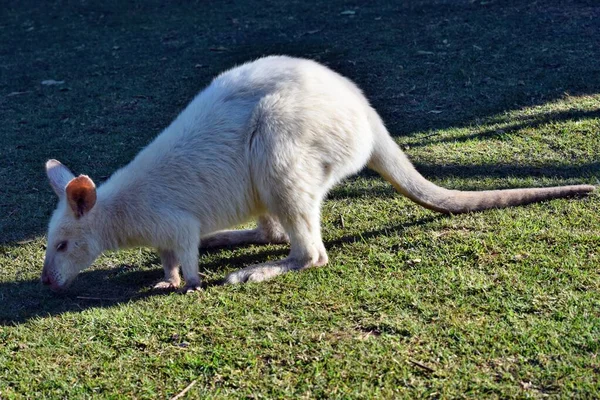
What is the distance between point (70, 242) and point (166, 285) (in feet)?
1.63

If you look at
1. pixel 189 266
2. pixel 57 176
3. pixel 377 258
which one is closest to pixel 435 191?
pixel 377 258

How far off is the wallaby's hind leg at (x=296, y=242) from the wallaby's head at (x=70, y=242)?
67cm

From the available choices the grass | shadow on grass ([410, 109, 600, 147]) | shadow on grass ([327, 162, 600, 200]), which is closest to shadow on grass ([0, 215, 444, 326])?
the grass

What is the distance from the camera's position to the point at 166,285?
3.60m

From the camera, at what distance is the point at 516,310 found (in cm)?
Answer: 300

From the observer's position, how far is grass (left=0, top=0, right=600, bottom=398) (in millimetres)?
2734

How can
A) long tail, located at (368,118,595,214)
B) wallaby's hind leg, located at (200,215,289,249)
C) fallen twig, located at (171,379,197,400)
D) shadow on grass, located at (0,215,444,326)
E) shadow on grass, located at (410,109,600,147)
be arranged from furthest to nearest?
shadow on grass, located at (410,109,600,147), wallaby's hind leg, located at (200,215,289,249), long tail, located at (368,118,595,214), shadow on grass, located at (0,215,444,326), fallen twig, located at (171,379,197,400)

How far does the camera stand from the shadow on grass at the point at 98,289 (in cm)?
338

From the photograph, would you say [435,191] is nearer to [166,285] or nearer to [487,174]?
[487,174]

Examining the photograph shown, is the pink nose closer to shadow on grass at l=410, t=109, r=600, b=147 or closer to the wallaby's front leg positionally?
the wallaby's front leg

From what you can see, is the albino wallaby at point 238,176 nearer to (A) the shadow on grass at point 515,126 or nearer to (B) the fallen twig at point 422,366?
(B) the fallen twig at point 422,366

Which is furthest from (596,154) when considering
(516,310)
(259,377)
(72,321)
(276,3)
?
(276,3)

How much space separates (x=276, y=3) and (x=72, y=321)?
6266 millimetres

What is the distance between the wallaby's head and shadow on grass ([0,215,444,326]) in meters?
0.11
